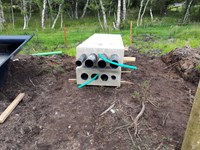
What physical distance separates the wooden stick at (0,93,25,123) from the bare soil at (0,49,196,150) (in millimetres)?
68

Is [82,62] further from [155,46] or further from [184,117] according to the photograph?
[155,46]

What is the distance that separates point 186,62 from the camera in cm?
515

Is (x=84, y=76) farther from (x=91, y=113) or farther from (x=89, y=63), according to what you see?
(x=91, y=113)

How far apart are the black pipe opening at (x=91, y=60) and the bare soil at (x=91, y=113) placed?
0.46m

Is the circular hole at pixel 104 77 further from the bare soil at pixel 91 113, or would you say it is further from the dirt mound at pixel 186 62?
the dirt mound at pixel 186 62

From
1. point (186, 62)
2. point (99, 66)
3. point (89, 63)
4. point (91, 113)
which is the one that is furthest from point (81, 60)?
point (186, 62)

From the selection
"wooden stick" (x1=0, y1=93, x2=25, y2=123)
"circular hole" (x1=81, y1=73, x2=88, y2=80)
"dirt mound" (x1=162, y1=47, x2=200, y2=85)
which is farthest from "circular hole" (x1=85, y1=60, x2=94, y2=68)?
"dirt mound" (x1=162, y1=47, x2=200, y2=85)

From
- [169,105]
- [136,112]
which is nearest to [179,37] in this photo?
[169,105]

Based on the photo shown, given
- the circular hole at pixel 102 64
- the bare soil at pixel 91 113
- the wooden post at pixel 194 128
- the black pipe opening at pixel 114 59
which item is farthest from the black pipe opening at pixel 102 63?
the wooden post at pixel 194 128

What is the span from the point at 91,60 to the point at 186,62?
9.26 feet

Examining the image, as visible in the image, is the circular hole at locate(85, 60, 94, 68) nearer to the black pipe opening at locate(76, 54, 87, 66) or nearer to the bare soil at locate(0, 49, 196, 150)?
the black pipe opening at locate(76, 54, 87, 66)

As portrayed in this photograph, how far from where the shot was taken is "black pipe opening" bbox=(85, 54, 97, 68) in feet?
11.4

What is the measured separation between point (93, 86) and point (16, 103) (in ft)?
4.41

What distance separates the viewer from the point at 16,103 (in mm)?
3533
